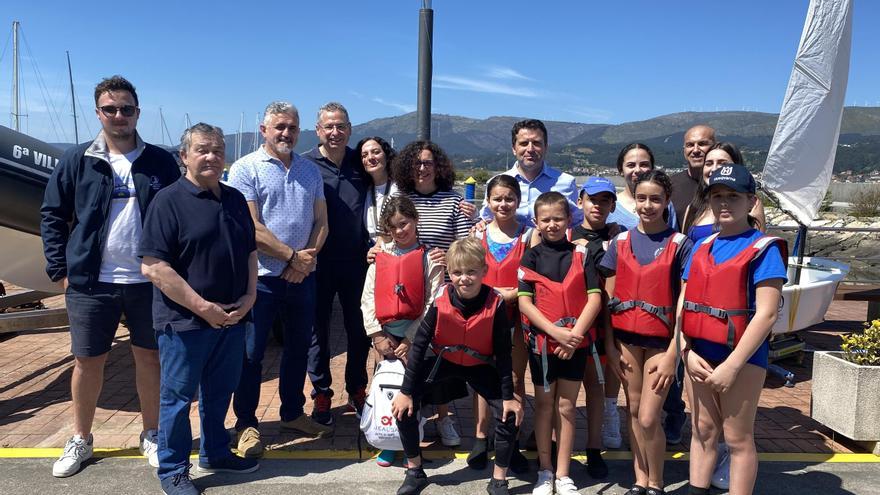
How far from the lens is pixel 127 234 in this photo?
3.66 meters

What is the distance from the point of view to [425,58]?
22.1 feet

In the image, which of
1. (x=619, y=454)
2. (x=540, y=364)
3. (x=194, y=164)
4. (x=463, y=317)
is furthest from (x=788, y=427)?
(x=194, y=164)

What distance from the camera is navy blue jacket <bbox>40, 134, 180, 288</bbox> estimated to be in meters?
3.59

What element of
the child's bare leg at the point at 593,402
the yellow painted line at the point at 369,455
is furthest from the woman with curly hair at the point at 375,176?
the child's bare leg at the point at 593,402

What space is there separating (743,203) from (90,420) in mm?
3857

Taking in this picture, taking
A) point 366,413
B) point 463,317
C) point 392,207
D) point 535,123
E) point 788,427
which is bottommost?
point 788,427

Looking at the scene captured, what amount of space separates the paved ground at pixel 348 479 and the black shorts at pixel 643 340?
2.99ft

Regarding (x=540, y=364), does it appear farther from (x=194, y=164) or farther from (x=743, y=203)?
(x=194, y=164)

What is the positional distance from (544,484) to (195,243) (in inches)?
89.8

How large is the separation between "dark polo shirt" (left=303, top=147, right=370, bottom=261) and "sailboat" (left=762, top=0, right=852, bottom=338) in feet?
13.8

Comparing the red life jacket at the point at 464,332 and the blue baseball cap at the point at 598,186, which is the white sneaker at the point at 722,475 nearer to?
the red life jacket at the point at 464,332

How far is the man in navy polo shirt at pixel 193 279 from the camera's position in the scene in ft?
10.6

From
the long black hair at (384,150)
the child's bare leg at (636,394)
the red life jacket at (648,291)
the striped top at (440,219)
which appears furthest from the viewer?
the long black hair at (384,150)

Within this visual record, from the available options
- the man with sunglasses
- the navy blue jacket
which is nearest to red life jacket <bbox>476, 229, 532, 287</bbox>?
the man with sunglasses
